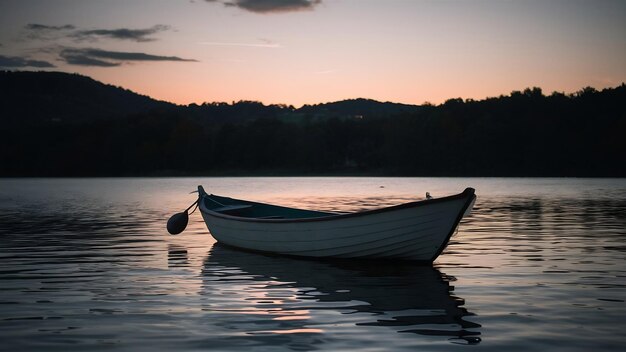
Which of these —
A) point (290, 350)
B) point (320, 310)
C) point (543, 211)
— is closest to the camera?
point (290, 350)

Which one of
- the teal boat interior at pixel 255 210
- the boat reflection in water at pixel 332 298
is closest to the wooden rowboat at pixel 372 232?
the boat reflection in water at pixel 332 298

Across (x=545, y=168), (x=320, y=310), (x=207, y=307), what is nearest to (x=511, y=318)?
(x=320, y=310)

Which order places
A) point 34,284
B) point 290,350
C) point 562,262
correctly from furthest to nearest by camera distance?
point 562,262, point 34,284, point 290,350

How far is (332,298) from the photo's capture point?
615 inches

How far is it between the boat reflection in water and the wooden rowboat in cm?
41

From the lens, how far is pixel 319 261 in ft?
73.2

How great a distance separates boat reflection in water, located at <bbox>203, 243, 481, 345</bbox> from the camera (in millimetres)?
12320

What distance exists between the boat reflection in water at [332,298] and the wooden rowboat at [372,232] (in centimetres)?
41

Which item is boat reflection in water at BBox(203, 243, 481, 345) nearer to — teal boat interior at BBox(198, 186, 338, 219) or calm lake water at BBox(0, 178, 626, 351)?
calm lake water at BBox(0, 178, 626, 351)

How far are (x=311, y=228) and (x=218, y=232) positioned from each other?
22.4ft

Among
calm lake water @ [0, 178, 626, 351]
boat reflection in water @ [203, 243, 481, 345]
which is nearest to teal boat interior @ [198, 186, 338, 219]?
calm lake water @ [0, 178, 626, 351]

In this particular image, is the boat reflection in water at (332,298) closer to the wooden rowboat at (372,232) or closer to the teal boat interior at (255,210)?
the wooden rowboat at (372,232)

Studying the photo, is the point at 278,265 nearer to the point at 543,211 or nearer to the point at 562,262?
the point at 562,262

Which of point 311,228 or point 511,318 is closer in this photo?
point 511,318
